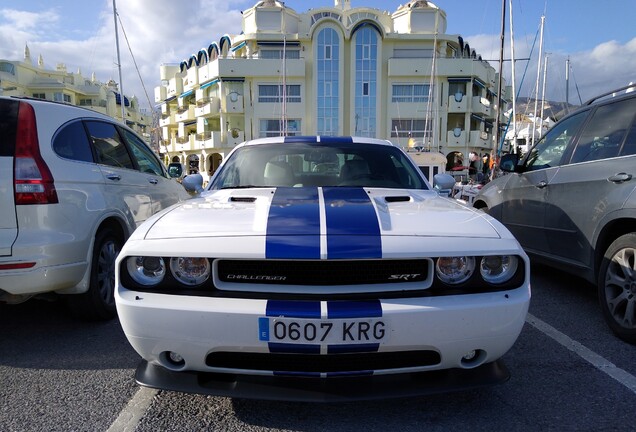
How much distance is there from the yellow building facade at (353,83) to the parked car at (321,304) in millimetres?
34212

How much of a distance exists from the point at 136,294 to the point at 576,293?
4.28m

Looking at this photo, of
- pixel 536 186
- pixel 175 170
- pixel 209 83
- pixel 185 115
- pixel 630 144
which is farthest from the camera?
pixel 185 115

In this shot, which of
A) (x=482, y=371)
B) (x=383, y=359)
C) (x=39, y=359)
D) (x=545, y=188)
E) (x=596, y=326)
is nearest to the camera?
(x=383, y=359)

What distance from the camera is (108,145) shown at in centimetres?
401

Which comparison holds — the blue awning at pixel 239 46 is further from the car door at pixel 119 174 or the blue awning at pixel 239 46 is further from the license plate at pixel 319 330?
the license plate at pixel 319 330

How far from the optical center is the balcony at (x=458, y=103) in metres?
37.1

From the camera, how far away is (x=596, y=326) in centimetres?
347

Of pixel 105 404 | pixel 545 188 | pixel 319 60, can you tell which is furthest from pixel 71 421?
pixel 319 60

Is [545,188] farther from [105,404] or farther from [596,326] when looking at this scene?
[105,404]

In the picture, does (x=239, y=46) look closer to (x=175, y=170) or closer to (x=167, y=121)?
(x=167, y=121)

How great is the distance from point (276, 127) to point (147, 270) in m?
37.7

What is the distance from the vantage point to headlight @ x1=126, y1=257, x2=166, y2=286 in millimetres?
2051

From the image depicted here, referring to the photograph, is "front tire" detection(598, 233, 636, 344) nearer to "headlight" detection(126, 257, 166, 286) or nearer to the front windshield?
the front windshield

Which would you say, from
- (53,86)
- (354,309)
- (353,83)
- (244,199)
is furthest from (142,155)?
(53,86)
